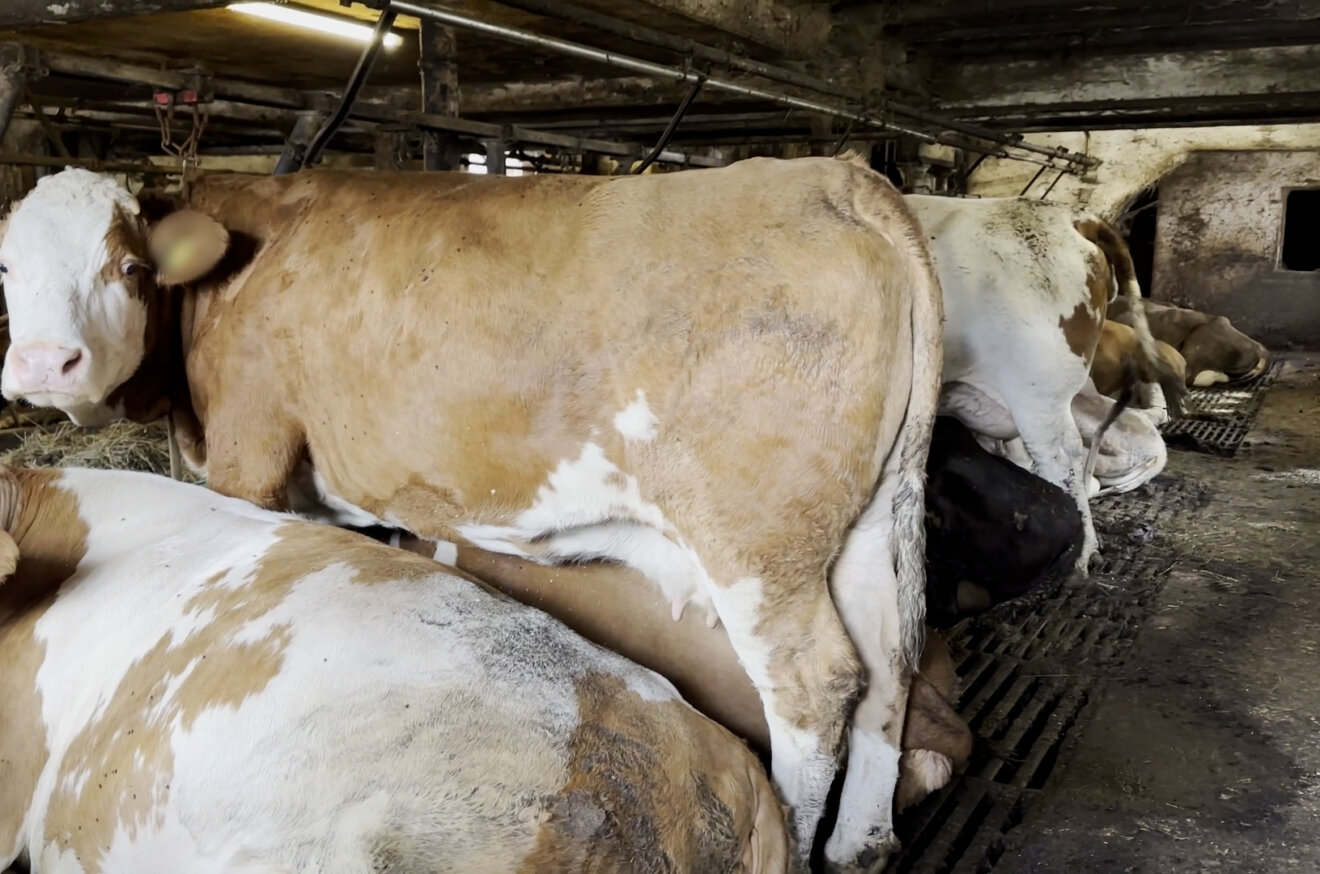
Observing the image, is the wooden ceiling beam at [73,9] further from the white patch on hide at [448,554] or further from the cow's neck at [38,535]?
the white patch on hide at [448,554]

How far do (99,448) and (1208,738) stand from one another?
15.7ft

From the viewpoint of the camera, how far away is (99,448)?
205 inches

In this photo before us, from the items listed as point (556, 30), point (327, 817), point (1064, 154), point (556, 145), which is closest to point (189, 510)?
point (327, 817)

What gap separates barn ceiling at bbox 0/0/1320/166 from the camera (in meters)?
7.39

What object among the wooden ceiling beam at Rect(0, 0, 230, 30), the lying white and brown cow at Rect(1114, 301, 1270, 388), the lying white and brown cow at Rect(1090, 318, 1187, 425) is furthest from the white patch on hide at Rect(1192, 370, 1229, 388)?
the wooden ceiling beam at Rect(0, 0, 230, 30)

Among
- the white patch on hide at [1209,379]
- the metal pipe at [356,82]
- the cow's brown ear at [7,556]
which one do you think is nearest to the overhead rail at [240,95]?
the metal pipe at [356,82]

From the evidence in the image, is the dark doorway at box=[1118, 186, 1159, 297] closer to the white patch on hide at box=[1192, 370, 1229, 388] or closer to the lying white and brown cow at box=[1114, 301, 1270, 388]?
the lying white and brown cow at box=[1114, 301, 1270, 388]

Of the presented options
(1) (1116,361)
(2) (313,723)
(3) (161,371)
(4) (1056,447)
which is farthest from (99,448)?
(1) (1116,361)

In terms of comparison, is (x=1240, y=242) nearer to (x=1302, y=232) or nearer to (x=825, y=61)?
(x=1302, y=232)

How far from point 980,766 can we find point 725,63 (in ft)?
9.88

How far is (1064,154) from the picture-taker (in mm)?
12086

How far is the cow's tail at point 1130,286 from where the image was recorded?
596 cm

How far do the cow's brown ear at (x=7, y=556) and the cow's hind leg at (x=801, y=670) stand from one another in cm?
158

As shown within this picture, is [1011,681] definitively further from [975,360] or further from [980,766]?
[975,360]
